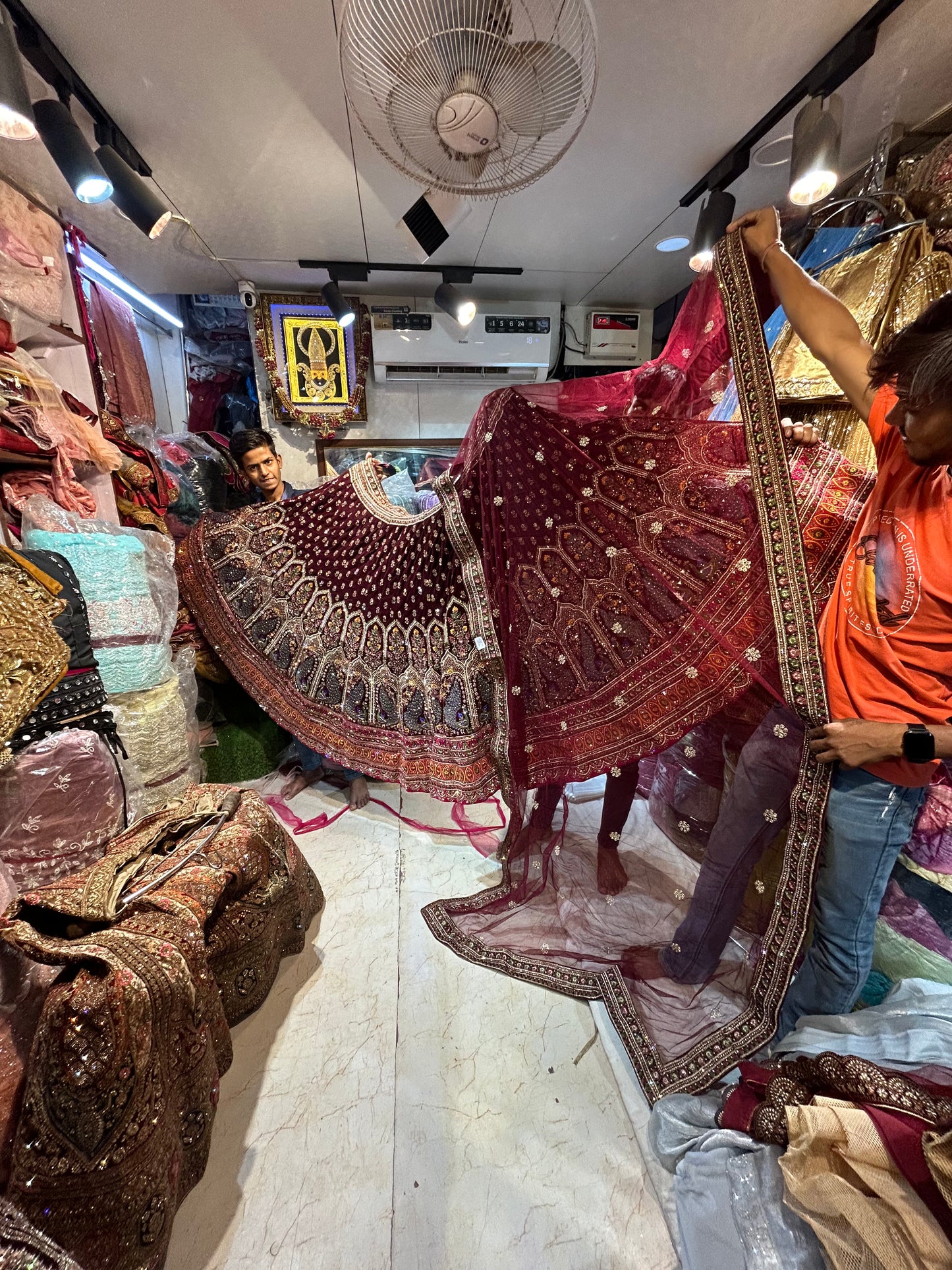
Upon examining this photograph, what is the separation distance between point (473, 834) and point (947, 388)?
1686 mm

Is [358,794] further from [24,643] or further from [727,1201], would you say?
[727,1201]

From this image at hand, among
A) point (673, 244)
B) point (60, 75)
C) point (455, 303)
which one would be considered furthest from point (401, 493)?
point (673, 244)

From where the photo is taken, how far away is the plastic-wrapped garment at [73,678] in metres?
1.22

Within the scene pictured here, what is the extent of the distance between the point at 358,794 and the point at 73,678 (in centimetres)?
105

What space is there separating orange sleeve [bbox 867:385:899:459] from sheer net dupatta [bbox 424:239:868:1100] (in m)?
0.14

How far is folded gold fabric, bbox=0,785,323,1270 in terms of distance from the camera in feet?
2.12

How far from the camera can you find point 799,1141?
2.31 feet

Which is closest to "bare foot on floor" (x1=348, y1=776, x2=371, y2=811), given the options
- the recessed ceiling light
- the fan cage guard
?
the fan cage guard

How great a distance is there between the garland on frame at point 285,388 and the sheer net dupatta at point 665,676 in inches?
87.9

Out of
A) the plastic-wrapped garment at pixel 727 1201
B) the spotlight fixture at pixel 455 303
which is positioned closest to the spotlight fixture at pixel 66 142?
the spotlight fixture at pixel 455 303

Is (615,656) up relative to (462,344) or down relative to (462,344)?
down

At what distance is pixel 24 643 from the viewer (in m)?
1.08

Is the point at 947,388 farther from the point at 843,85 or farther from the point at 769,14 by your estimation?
the point at 843,85

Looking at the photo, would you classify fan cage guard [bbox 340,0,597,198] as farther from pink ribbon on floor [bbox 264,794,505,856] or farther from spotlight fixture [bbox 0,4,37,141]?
pink ribbon on floor [bbox 264,794,505,856]
